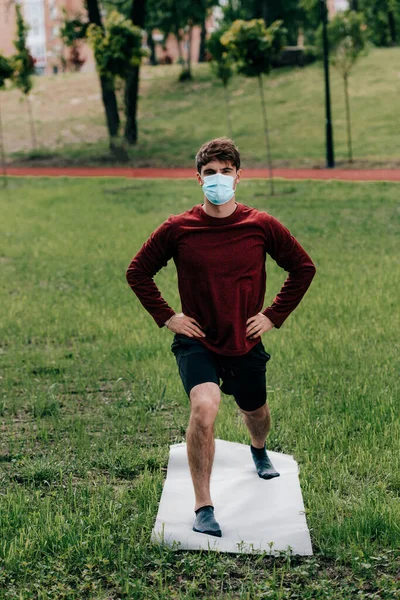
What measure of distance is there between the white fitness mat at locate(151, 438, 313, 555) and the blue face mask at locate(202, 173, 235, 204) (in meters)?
1.58

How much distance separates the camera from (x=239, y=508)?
5070 millimetres

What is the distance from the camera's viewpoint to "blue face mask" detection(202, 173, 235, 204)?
4.58m

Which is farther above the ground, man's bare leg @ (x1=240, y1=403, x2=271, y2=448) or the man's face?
the man's face

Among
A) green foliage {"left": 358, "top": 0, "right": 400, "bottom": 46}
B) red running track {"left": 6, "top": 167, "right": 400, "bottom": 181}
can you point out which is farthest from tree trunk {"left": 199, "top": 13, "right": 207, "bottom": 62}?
red running track {"left": 6, "top": 167, "right": 400, "bottom": 181}

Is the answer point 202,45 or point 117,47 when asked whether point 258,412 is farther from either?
point 202,45

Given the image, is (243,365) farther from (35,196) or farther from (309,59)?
(309,59)

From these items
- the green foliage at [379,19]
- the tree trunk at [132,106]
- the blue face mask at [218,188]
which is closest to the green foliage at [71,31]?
the tree trunk at [132,106]

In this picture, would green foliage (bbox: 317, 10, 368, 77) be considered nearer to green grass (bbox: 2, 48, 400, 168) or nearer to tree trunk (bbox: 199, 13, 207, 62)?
green grass (bbox: 2, 48, 400, 168)

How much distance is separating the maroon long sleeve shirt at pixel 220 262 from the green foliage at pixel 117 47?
24.0 metres

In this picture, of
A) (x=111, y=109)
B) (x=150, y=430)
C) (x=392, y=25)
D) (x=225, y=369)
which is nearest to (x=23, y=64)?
(x=111, y=109)

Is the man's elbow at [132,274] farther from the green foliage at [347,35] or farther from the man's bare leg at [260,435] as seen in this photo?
the green foliage at [347,35]

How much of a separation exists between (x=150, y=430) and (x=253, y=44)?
18.6 m

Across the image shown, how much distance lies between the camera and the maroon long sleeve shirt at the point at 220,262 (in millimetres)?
4613

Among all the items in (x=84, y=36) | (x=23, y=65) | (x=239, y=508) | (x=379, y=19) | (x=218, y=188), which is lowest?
(x=239, y=508)
